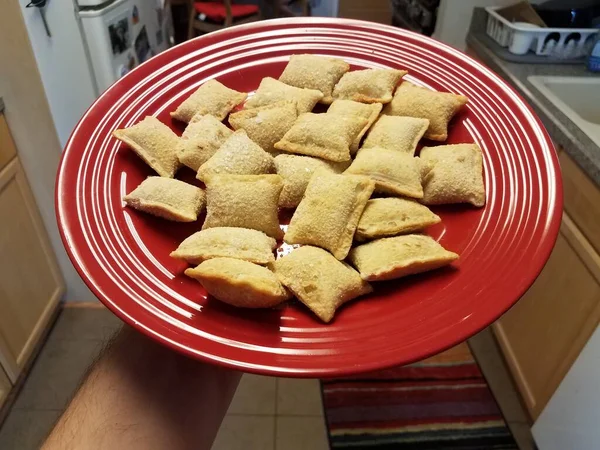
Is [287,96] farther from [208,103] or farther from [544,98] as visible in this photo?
[544,98]

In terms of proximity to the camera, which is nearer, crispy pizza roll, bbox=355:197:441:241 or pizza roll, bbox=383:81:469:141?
crispy pizza roll, bbox=355:197:441:241

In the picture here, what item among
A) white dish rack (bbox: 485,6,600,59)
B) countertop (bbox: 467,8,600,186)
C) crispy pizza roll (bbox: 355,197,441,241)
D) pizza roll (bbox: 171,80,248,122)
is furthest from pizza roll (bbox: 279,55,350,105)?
white dish rack (bbox: 485,6,600,59)

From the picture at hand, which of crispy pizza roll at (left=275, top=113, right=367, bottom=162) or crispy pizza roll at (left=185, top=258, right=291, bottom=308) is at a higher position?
crispy pizza roll at (left=275, top=113, right=367, bottom=162)

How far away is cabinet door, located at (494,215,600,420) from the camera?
138cm

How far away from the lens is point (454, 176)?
0.83 meters

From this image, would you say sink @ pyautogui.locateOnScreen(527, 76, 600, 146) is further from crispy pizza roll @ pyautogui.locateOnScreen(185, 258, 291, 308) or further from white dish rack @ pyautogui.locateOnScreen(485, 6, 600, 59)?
crispy pizza roll @ pyautogui.locateOnScreen(185, 258, 291, 308)

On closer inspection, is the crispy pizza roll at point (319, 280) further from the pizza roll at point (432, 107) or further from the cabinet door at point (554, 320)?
the cabinet door at point (554, 320)

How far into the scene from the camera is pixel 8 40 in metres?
1.44

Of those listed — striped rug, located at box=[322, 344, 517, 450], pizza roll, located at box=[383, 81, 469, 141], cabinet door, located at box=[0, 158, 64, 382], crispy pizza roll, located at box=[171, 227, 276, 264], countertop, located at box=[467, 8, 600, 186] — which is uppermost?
pizza roll, located at box=[383, 81, 469, 141]

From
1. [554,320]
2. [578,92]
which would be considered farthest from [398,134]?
[578,92]

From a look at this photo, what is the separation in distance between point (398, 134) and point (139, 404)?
2.09 ft

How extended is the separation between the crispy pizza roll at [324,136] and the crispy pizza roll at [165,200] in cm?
22

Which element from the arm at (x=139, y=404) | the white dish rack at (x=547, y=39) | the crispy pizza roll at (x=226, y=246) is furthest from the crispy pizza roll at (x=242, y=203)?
the white dish rack at (x=547, y=39)

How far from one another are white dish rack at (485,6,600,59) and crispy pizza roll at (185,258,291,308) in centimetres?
148
